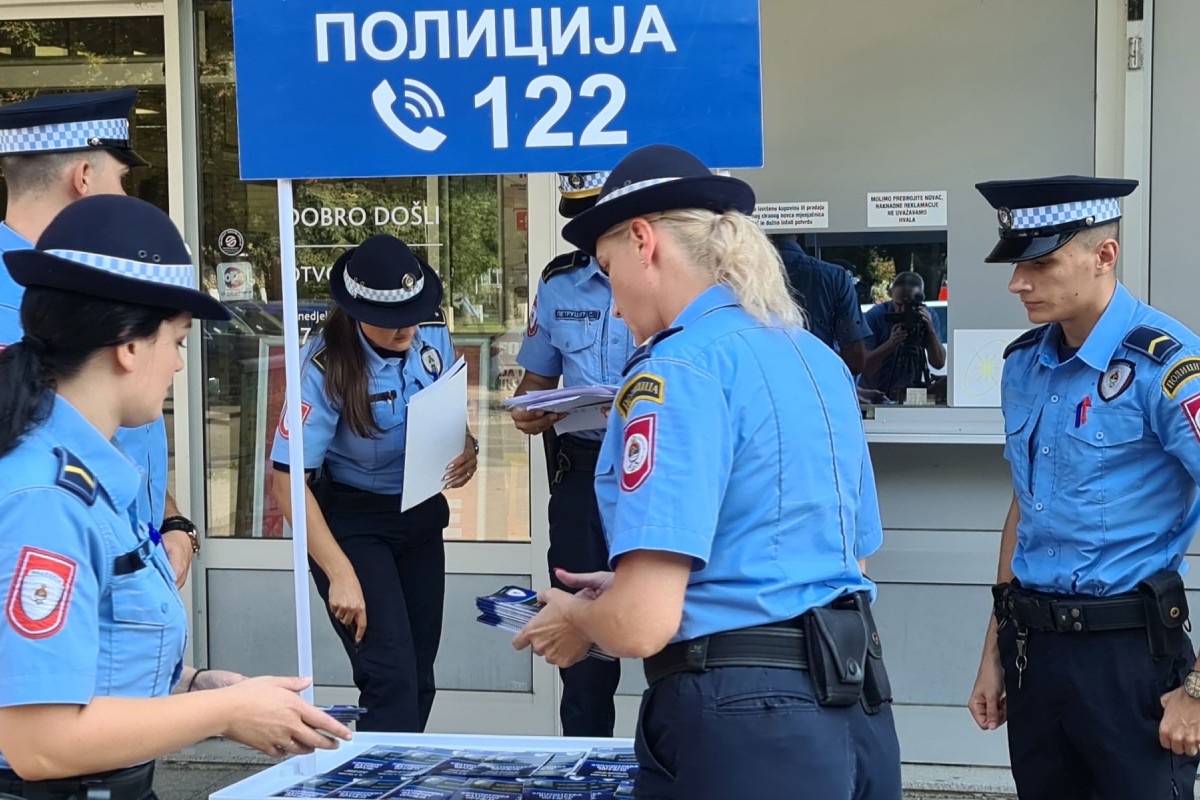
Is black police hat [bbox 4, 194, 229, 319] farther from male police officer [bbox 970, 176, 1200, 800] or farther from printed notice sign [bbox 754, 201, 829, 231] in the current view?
printed notice sign [bbox 754, 201, 829, 231]

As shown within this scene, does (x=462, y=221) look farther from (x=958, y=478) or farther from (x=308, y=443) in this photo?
(x=958, y=478)

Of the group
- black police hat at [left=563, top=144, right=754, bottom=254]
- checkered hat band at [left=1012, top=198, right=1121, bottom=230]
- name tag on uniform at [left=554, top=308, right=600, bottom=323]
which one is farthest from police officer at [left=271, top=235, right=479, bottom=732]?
checkered hat band at [left=1012, top=198, right=1121, bottom=230]

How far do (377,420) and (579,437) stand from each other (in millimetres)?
584

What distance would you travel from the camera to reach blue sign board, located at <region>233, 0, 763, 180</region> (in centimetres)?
247

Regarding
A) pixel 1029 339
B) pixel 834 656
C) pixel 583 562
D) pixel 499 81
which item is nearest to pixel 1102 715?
pixel 1029 339

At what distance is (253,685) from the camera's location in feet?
5.80

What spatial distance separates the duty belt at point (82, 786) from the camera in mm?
1698

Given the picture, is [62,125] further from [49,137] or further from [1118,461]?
[1118,461]

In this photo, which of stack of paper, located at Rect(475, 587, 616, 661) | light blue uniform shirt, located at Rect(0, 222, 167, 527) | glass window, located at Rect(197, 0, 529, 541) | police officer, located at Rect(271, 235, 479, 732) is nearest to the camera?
stack of paper, located at Rect(475, 587, 616, 661)

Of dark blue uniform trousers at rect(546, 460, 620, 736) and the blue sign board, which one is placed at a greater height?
the blue sign board

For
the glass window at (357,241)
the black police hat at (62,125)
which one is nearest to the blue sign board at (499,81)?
the black police hat at (62,125)

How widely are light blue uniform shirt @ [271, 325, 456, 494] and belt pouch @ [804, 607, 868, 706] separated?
5.52 feet

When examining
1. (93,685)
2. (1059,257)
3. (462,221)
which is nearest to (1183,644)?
(1059,257)

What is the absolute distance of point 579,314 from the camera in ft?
11.8
